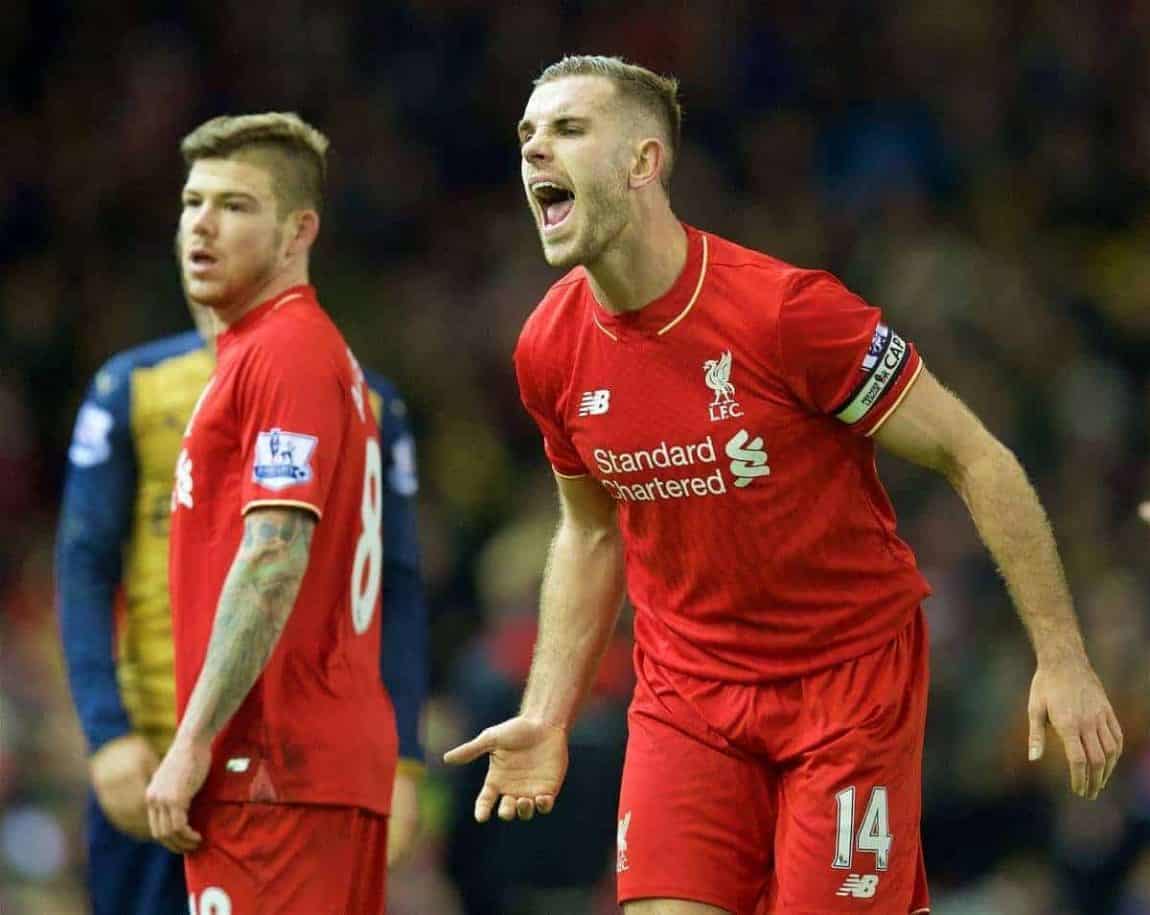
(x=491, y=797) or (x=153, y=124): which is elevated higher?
(x=153, y=124)

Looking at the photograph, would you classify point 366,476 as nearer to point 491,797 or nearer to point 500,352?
point 491,797

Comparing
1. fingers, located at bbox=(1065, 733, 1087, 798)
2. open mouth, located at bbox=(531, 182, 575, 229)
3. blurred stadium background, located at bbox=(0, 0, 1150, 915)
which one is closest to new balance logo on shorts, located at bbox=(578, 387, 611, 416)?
open mouth, located at bbox=(531, 182, 575, 229)

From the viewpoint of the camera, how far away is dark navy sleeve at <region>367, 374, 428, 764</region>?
5871 millimetres

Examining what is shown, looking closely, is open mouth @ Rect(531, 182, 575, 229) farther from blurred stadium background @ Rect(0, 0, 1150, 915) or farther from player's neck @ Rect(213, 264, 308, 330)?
blurred stadium background @ Rect(0, 0, 1150, 915)

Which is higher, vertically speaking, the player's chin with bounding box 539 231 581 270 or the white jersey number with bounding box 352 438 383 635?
the player's chin with bounding box 539 231 581 270

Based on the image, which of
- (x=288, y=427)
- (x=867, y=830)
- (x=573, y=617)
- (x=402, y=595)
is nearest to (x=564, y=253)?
(x=288, y=427)

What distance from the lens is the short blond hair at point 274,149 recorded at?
5.52 metres

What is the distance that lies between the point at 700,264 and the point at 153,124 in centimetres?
882

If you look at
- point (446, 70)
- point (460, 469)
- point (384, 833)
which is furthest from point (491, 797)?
point (446, 70)

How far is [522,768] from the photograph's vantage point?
4.84 metres

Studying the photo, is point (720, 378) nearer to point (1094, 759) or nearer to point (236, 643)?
point (1094, 759)

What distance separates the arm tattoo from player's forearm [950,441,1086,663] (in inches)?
60.0

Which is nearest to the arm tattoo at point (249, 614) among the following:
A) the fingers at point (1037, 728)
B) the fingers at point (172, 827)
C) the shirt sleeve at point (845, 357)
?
the fingers at point (172, 827)

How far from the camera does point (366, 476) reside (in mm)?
5328
